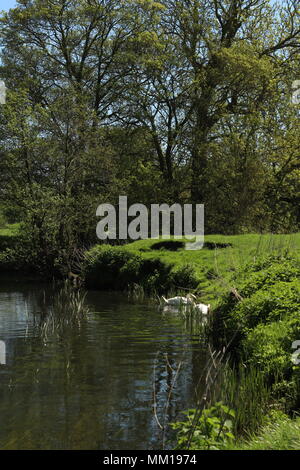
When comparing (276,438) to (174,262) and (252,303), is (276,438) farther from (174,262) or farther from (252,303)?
(174,262)

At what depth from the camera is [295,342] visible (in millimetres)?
9406

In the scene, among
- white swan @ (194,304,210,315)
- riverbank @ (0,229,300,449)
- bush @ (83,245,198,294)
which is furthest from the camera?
bush @ (83,245,198,294)

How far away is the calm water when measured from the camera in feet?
26.1

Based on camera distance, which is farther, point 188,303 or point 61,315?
point 61,315

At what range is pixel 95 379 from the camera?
1055 cm

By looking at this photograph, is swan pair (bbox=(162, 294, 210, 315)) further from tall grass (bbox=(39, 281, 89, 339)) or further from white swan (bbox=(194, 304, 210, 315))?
tall grass (bbox=(39, 281, 89, 339))

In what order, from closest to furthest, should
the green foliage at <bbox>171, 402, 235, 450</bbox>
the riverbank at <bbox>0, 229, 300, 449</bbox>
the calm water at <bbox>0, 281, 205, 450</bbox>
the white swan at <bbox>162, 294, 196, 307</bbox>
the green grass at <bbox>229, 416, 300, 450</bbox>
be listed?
the green grass at <bbox>229, 416, 300, 450</bbox>
the green foliage at <bbox>171, 402, 235, 450</bbox>
the calm water at <bbox>0, 281, 205, 450</bbox>
the riverbank at <bbox>0, 229, 300, 449</bbox>
the white swan at <bbox>162, 294, 196, 307</bbox>

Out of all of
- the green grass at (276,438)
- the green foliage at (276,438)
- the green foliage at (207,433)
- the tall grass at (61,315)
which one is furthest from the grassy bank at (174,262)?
the green foliage at (207,433)

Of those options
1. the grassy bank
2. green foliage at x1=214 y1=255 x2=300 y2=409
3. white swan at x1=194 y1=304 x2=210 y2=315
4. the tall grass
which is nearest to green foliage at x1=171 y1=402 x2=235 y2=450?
green foliage at x1=214 y1=255 x2=300 y2=409

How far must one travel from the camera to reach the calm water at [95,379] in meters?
7.97

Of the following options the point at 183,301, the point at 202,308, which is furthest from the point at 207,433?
the point at 183,301

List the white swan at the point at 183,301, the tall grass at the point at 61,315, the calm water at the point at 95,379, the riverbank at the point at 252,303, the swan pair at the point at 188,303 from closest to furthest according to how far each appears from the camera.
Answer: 1. the calm water at the point at 95,379
2. the riverbank at the point at 252,303
3. the tall grass at the point at 61,315
4. the swan pair at the point at 188,303
5. the white swan at the point at 183,301

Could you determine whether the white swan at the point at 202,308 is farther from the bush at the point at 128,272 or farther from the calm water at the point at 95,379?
the bush at the point at 128,272

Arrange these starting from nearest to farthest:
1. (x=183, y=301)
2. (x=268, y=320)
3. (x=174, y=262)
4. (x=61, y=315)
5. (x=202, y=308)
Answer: (x=268, y=320), (x=202, y=308), (x=61, y=315), (x=183, y=301), (x=174, y=262)
